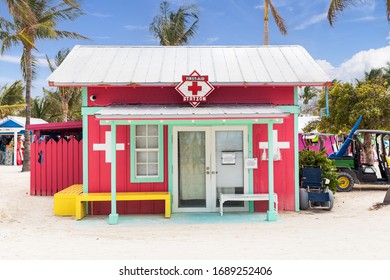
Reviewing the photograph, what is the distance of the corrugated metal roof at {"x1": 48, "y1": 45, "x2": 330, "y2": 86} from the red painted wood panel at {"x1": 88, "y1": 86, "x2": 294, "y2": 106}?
0.28 metres

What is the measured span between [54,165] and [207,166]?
20.2 feet

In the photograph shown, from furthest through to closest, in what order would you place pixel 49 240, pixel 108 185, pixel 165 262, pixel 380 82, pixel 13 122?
pixel 13 122 → pixel 380 82 → pixel 108 185 → pixel 49 240 → pixel 165 262

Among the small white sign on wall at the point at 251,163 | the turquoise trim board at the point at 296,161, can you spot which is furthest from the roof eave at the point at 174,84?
the small white sign on wall at the point at 251,163

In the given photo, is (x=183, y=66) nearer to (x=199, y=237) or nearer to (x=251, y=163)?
(x=251, y=163)

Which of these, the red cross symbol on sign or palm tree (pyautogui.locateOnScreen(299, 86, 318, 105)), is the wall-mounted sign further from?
palm tree (pyautogui.locateOnScreen(299, 86, 318, 105))

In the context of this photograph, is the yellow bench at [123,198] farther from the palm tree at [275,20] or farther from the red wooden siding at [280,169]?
the palm tree at [275,20]

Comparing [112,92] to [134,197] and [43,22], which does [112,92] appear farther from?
[43,22]

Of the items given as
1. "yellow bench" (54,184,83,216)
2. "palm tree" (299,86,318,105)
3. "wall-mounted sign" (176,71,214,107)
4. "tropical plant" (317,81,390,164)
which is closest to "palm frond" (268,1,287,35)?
"tropical plant" (317,81,390,164)

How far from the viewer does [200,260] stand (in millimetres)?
5582

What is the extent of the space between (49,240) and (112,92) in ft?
12.8

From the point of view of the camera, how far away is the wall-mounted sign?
9094 millimetres

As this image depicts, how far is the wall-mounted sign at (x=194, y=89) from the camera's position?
909 centimetres

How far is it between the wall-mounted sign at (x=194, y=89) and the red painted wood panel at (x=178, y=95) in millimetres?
451

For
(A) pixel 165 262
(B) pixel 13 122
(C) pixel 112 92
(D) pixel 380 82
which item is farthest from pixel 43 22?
(A) pixel 165 262
